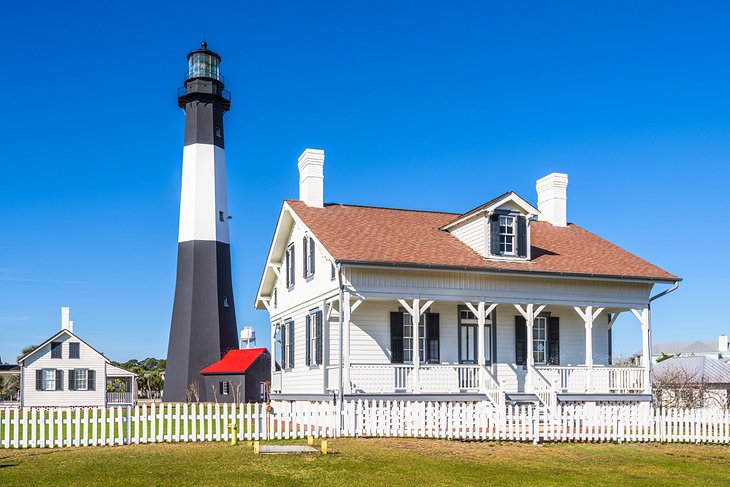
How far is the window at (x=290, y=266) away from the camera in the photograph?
28.9 metres

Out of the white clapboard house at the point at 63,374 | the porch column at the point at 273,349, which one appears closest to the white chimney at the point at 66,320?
the white clapboard house at the point at 63,374

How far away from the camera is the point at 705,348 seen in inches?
4176

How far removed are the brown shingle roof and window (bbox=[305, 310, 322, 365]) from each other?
8.57 ft

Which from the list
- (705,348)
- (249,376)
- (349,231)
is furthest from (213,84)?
(705,348)

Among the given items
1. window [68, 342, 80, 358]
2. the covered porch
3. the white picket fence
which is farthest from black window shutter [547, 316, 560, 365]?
window [68, 342, 80, 358]

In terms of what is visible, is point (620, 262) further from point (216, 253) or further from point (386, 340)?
point (216, 253)

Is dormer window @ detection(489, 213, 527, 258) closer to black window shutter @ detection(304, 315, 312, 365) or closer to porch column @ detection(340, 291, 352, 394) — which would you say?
porch column @ detection(340, 291, 352, 394)

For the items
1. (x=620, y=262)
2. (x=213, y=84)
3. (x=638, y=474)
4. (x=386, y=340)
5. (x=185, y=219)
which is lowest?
(x=638, y=474)

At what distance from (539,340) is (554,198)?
6.22 m

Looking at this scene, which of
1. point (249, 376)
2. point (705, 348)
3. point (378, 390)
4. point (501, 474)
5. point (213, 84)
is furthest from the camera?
point (705, 348)

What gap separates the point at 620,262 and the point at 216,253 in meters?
23.2

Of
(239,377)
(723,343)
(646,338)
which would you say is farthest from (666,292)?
(723,343)

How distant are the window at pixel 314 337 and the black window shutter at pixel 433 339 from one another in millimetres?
3021

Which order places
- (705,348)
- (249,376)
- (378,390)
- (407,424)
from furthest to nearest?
(705,348)
(249,376)
(378,390)
(407,424)
